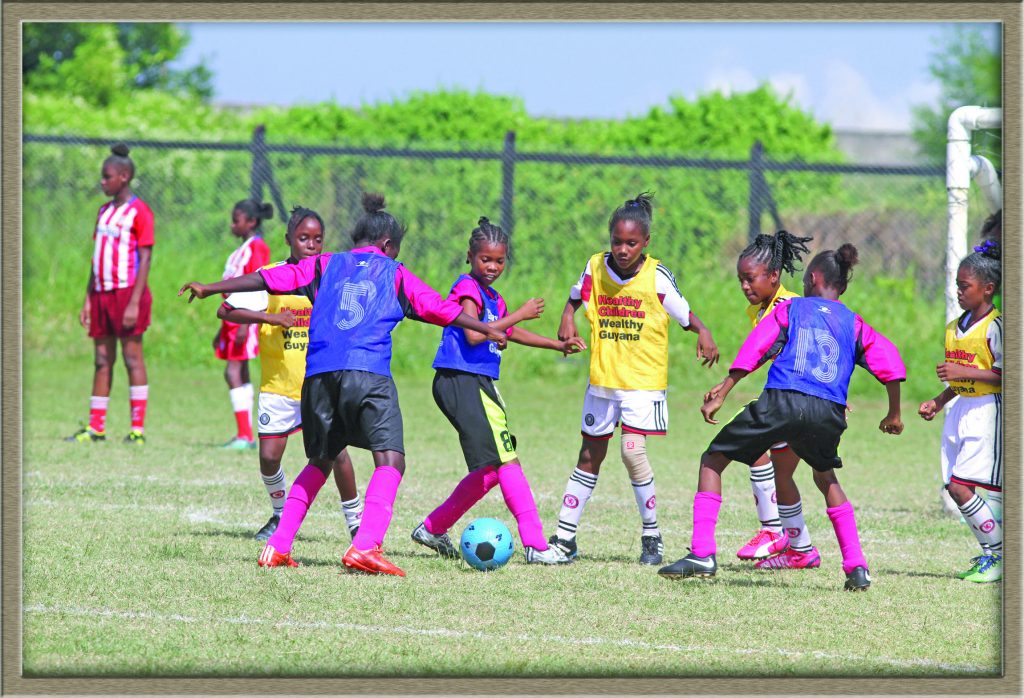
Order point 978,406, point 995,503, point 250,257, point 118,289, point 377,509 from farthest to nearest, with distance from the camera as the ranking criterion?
1. point 118,289
2. point 250,257
3. point 995,503
4. point 978,406
5. point 377,509

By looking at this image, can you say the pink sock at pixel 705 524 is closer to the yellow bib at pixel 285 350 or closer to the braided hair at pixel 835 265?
the braided hair at pixel 835 265

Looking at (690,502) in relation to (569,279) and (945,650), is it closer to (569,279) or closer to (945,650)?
(945,650)

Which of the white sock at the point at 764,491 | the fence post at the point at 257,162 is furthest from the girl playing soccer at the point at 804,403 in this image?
the fence post at the point at 257,162

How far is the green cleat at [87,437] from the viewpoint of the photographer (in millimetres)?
11953

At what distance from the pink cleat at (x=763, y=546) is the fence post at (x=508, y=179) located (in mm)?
10571

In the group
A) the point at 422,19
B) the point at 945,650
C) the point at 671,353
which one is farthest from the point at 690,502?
the point at 671,353

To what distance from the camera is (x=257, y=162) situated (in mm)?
18391

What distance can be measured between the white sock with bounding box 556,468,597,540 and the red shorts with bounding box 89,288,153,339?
5.49 metres

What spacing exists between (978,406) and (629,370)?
6.53 feet

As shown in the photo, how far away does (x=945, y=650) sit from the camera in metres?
5.98

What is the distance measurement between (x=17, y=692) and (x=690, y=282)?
1433 cm

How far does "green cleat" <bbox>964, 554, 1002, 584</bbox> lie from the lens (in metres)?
7.51

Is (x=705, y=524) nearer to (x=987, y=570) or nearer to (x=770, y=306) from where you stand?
(x=770, y=306)

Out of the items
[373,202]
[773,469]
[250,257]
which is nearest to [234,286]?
[373,202]
